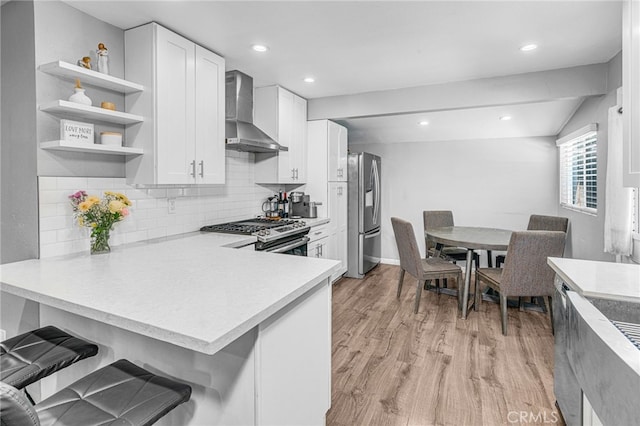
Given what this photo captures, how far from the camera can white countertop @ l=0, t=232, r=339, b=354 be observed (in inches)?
39.4

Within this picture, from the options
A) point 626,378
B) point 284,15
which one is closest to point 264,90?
point 284,15

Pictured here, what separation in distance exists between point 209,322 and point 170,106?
6.22ft

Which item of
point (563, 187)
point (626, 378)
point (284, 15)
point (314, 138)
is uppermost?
point (284, 15)

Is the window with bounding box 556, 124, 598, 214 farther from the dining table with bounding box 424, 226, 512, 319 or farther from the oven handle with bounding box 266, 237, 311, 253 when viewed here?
the oven handle with bounding box 266, 237, 311, 253

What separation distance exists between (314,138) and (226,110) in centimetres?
136

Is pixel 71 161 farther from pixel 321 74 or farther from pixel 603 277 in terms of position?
pixel 603 277

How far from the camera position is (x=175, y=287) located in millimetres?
1335

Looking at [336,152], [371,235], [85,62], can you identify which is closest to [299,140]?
[336,152]

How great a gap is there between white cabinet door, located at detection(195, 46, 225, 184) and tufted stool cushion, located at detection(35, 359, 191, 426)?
1.75 metres

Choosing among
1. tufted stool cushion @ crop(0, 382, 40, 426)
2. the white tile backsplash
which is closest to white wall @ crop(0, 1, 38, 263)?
the white tile backsplash

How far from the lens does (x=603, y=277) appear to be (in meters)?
1.55

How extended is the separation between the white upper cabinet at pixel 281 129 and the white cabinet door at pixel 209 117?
0.86m

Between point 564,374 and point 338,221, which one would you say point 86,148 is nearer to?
point 564,374

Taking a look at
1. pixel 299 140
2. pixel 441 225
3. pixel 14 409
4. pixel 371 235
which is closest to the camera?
pixel 14 409
